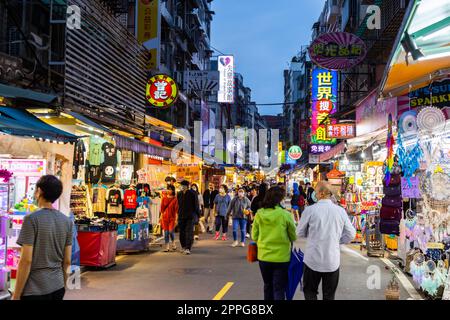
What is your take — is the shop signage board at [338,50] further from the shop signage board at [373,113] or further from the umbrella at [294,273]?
the umbrella at [294,273]

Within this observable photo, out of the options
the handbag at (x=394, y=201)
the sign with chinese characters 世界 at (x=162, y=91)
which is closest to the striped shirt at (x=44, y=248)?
the handbag at (x=394, y=201)

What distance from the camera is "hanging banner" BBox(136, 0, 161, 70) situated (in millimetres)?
24125

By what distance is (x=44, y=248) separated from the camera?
14.9 feet

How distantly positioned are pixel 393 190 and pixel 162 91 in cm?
1302

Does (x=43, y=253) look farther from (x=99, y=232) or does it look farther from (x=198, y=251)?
(x=198, y=251)

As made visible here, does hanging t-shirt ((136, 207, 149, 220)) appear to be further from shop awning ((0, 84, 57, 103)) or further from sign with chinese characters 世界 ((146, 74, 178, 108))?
sign with chinese characters 世界 ((146, 74, 178, 108))

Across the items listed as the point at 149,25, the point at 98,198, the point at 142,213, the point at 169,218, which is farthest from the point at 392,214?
the point at 149,25

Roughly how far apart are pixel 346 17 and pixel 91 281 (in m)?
27.8

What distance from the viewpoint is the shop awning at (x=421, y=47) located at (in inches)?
280

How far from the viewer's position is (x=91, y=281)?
1003 centimetres

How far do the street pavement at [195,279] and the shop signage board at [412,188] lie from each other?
1.73 metres

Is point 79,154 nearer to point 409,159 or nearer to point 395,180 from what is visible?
point 395,180

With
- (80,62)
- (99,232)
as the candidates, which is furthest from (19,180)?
(80,62)
